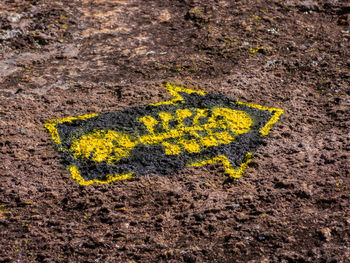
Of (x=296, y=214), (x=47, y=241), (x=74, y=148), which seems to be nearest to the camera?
(x=47, y=241)

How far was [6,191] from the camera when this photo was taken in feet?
7.88

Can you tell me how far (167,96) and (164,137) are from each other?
517 millimetres

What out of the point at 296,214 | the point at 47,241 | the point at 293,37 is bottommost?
the point at 47,241

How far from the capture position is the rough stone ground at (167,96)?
216cm

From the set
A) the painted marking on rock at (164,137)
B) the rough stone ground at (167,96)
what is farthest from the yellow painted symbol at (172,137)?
the rough stone ground at (167,96)

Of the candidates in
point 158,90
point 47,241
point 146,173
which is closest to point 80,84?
point 158,90

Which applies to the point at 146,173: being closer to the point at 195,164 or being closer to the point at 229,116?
the point at 195,164

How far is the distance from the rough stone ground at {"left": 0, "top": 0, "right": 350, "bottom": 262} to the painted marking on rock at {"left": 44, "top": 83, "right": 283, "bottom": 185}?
0.09 meters

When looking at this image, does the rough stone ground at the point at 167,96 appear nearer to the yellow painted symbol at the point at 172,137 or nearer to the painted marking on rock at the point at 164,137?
Result: the painted marking on rock at the point at 164,137

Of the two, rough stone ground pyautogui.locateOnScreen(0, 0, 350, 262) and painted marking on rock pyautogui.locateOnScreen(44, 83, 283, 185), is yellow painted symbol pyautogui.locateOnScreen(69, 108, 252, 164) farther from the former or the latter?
rough stone ground pyautogui.locateOnScreen(0, 0, 350, 262)

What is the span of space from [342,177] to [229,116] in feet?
3.11

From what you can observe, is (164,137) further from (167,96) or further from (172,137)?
(167,96)

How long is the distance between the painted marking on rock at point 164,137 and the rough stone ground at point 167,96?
0.09m


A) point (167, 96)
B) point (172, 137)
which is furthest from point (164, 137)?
point (167, 96)
